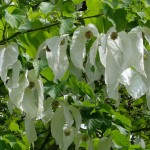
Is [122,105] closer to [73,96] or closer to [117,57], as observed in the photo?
[73,96]

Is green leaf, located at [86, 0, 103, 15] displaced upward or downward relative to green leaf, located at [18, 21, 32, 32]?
upward

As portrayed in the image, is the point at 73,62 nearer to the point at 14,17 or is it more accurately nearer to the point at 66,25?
the point at 66,25

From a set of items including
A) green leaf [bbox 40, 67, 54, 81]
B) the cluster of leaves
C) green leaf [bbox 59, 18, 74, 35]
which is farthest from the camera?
green leaf [bbox 40, 67, 54, 81]

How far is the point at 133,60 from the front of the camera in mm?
996

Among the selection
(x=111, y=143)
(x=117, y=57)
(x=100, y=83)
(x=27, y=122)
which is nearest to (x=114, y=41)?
(x=117, y=57)

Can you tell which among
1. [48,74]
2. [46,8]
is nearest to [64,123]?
[48,74]

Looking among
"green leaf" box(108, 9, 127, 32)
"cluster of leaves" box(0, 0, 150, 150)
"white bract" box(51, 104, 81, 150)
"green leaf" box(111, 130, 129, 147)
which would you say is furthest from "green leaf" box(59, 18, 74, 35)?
"green leaf" box(111, 130, 129, 147)

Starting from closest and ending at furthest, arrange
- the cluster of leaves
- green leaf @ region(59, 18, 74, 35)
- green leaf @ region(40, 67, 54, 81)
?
the cluster of leaves
green leaf @ region(59, 18, 74, 35)
green leaf @ region(40, 67, 54, 81)

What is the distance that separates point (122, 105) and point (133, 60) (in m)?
1.75

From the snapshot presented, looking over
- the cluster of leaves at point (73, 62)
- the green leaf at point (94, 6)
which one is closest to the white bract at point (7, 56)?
the cluster of leaves at point (73, 62)

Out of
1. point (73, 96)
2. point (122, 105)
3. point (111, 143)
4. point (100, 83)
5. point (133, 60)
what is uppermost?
point (133, 60)

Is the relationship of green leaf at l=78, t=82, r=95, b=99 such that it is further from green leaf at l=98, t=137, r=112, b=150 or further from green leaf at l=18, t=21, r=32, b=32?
green leaf at l=18, t=21, r=32, b=32

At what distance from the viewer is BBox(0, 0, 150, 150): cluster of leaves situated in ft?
3.40

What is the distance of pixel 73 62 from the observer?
1.05 m
